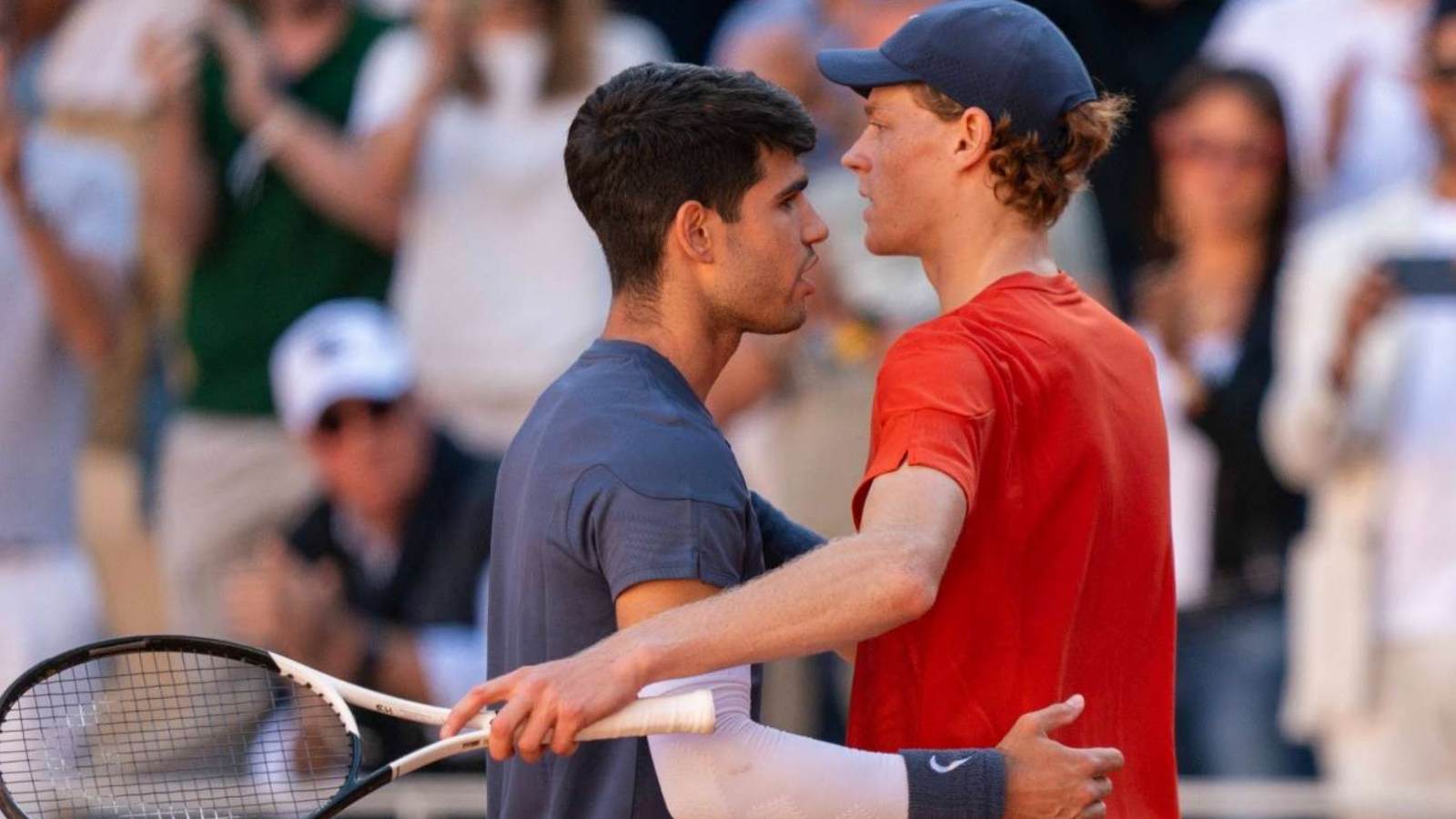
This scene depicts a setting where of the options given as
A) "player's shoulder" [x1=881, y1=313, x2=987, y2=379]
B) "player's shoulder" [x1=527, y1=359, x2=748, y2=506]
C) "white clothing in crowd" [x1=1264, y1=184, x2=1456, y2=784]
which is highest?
"player's shoulder" [x1=881, y1=313, x2=987, y2=379]

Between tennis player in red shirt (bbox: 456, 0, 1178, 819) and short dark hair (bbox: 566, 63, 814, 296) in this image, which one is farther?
short dark hair (bbox: 566, 63, 814, 296)

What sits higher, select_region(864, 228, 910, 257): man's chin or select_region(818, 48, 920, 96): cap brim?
select_region(818, 48, 920, 96): cap brim

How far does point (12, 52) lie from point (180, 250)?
0.81m

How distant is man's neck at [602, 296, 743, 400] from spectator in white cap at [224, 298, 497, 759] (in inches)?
120

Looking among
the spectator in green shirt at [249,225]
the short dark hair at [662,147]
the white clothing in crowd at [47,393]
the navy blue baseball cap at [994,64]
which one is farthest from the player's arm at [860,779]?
the white clothing in crowd at [47,393]

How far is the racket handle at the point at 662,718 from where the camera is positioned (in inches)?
104

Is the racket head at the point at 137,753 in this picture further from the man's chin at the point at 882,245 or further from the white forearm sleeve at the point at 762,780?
the man's chin at the point at 882,245

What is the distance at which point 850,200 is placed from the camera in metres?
6.10

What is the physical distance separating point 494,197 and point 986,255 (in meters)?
3.62

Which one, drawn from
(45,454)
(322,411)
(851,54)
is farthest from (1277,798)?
(45,454)

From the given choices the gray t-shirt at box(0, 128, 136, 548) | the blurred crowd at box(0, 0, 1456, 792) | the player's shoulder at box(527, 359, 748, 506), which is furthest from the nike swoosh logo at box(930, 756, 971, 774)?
the gray t-shirt at box(0, 128, 136, 548)

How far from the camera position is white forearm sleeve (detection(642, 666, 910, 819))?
2795 millimetres

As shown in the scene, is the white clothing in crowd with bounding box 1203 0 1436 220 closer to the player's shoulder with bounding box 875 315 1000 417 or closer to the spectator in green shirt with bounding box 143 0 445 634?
the spectator in green shirt with bounding box 143 0 445 634

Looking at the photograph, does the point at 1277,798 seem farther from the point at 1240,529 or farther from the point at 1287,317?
the point at 1287,317
